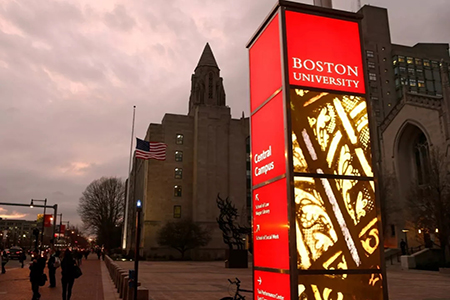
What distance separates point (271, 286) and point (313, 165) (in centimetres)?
170

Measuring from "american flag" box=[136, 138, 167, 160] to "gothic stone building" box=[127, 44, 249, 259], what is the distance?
30.9m

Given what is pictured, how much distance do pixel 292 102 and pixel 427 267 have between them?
1289 inches

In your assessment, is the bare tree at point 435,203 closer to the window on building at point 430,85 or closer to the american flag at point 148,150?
the american flag at point 148,150

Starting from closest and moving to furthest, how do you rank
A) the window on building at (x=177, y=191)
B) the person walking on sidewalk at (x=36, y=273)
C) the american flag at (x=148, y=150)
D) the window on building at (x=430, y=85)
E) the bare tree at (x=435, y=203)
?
the person walking on sidewalk at (x=36, y=273), the bare tree at (x=435, y=203), the american flag at (x=148, y=150), the window on building at (x=177, y=191), the window on building at (x=430, y=85)

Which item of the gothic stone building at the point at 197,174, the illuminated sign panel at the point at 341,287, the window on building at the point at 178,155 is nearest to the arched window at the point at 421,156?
the gothic stone building at the point at 197,174

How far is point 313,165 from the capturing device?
5117 mm

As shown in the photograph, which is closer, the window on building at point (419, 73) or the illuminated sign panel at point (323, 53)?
the illuminated sign panel at point (323, 53)

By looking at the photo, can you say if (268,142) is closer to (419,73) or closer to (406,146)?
(406,146)

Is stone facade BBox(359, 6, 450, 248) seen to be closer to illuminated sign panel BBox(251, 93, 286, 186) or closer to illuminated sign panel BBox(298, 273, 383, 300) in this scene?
illuminated sign panel BBox(251, 93, 286, 186)

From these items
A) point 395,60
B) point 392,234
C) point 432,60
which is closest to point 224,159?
point 392,234

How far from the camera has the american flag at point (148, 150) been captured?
118 feet

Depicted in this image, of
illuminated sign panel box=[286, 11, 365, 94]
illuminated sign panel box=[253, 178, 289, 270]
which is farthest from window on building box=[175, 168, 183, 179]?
illuminated sign panel box=[286, 11, 365, 94]

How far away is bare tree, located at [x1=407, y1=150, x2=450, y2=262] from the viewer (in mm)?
32219

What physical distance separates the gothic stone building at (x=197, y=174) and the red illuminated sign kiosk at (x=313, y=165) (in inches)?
2420
